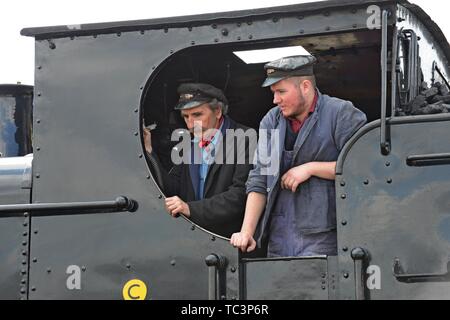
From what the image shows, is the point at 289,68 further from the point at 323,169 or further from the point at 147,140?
the point at 147,140

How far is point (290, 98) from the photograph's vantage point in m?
5.15

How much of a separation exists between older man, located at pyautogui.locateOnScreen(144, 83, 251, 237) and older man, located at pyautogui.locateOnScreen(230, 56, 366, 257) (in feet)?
0.49

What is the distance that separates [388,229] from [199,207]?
1.05m

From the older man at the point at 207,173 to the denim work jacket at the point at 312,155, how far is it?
0.50 ft

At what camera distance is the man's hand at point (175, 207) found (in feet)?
16.7

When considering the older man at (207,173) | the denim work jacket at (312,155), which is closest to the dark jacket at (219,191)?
the older man at (207,173)

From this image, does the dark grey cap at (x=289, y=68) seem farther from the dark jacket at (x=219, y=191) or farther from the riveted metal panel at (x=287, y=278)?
the riveted metal panel at (x=287, y=278)

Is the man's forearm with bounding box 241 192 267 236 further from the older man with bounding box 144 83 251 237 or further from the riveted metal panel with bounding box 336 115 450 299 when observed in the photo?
the riveted metal panel with bounding box 336 115 450 299

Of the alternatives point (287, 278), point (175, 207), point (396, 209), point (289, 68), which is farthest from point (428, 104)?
point (175, 207)

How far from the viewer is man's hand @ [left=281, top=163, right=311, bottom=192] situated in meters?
5.00

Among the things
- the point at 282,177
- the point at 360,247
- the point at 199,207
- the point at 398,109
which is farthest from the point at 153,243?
the point at 398,109

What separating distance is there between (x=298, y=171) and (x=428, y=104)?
0.75m

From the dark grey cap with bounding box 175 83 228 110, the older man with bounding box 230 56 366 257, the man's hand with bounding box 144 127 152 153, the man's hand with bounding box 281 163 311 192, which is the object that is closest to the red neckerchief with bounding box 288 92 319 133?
the older man with bounding box 230 56 366 257

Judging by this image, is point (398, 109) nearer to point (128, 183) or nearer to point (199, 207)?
point (199, 207)
